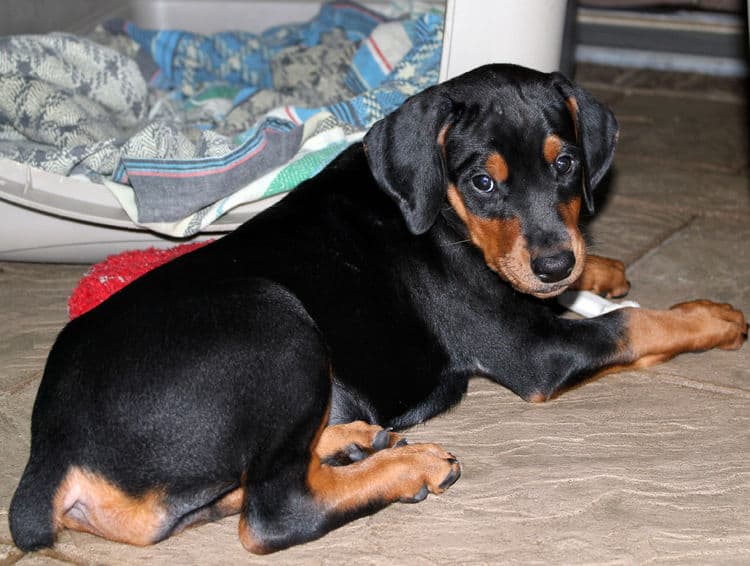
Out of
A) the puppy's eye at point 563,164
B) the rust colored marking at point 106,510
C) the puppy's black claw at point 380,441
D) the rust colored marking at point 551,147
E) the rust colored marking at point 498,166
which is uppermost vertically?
the rust colored marking at point 551,147

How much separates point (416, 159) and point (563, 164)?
1.71 ft

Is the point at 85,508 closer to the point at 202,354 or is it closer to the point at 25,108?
the point at 202,354

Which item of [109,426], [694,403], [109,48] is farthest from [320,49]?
[109,426]

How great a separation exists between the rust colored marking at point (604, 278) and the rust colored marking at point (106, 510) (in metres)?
2.29

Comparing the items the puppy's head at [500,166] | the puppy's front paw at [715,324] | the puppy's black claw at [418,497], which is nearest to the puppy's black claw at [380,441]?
the puppy's black claw at [418,497]

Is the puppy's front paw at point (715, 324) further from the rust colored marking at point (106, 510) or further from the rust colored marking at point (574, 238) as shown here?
the rust colored marking at point (106, 510)

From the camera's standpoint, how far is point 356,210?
3.90 meters

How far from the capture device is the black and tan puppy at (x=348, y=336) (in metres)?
3.17

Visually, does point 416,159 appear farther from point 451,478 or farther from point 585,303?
point 585,303

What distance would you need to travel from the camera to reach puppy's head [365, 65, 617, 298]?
3605 mm

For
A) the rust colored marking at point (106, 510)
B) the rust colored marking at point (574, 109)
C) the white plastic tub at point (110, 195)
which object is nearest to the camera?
the rust colored marking at point (106, 510)

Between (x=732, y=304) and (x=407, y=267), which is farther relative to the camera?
(x=732, y=304)

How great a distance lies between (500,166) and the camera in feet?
11.8

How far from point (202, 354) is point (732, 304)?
2.68m
